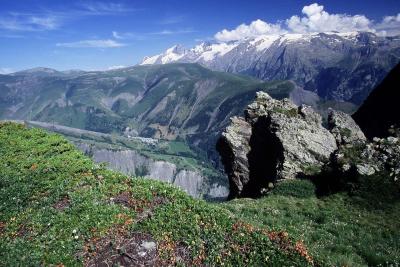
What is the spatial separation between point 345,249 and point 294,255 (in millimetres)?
6737

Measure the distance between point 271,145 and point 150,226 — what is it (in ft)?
112

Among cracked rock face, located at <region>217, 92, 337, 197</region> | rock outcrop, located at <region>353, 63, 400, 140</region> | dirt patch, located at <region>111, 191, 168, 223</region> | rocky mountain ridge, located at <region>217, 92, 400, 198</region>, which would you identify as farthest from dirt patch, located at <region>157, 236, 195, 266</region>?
rock outcrop, located at <region>353, 63, 400, 140</region>

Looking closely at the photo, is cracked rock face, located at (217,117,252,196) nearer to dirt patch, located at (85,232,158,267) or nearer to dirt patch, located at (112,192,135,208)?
dirt patch, located at (112,192,135,208)

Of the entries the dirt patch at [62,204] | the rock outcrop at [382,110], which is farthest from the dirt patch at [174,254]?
the rock outcrop at [382,110]

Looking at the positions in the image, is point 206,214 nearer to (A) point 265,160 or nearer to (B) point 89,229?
(B) point 89,229

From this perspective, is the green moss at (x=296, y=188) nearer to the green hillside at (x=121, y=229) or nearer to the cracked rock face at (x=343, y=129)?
the cracked rock face at (x=343, y=129)

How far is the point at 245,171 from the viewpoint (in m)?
56.0

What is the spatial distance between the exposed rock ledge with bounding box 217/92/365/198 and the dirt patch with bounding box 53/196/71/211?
84.0 ft

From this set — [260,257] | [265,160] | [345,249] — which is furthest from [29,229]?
[265,160]

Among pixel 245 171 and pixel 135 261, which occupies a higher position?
pixel 135 261

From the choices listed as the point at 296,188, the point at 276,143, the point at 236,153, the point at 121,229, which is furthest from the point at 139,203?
the point at 236,153

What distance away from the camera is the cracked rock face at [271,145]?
155 feet

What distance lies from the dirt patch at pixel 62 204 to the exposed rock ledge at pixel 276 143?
84.0 ft

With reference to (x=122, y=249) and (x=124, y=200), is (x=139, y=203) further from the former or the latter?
(x=122, y=249)
